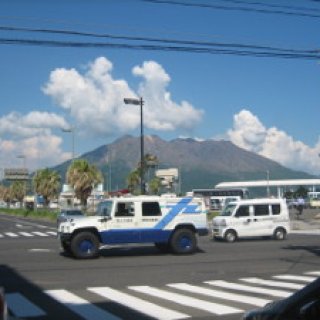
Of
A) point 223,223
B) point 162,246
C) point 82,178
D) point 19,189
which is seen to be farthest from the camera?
point 19,189

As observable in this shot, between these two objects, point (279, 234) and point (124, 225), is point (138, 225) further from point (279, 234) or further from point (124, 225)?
point (279, 234)

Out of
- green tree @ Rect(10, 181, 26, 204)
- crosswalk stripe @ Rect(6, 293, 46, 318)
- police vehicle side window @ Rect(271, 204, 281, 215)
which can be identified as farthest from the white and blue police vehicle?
green tree @ Rect(10, 181, 26, 204)

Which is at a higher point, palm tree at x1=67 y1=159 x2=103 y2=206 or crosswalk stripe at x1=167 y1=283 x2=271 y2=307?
palm tree at x1=67 y1=159 x2=103 y2=206

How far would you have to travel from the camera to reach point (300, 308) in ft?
15.1

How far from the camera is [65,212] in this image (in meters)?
48.3

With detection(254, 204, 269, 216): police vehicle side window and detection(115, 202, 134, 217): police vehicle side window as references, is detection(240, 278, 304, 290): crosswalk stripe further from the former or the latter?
detection(254, 204, 269, 216): police vehicle side window

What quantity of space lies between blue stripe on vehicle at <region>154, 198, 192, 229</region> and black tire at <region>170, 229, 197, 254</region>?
584mm

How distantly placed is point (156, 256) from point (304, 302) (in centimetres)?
1908

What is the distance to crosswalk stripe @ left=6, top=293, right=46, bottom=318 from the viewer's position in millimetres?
11422

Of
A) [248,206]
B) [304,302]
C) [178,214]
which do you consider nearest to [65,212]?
[248,206]

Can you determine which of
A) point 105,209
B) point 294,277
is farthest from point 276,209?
point 294,277

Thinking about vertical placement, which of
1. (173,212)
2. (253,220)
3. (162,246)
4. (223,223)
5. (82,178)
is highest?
(82,178)

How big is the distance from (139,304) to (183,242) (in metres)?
12.0

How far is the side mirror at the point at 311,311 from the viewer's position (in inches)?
176
